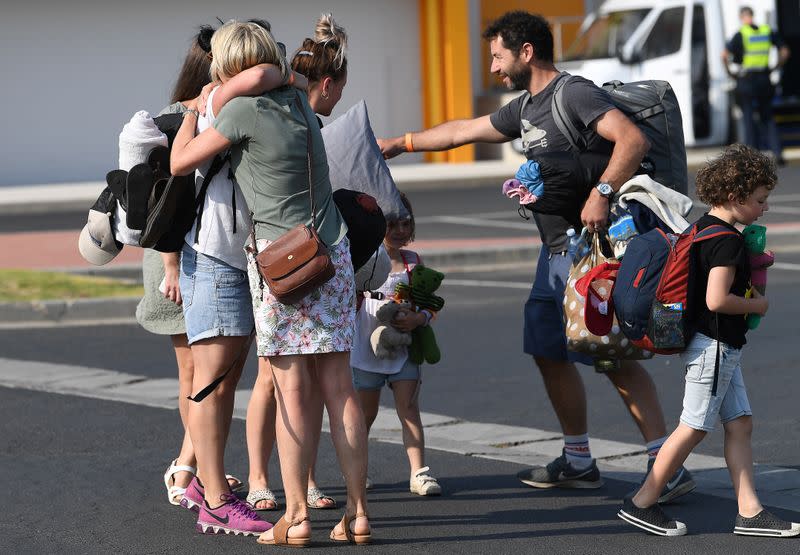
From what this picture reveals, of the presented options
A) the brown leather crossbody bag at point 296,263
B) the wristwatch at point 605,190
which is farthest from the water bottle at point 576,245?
the brown leather crossbody bag at point 296,263

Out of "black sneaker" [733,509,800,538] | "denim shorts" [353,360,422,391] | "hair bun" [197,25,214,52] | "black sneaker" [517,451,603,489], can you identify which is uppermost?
"hair bun" [197,25,214,52]

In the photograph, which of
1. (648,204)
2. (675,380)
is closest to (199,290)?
(648,204)

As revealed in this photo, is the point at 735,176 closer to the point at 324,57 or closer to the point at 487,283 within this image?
the point at 324,57

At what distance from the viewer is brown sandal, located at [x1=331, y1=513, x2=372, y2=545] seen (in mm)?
5188

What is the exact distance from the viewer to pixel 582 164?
5.71 metres

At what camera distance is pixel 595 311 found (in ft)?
17.5

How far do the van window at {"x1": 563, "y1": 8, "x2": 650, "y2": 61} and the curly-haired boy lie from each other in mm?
17674

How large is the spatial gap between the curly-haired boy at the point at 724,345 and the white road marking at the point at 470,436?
0.49 meters

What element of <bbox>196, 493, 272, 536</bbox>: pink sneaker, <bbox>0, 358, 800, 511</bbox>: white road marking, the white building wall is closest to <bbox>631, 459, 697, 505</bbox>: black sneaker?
<bbox>0, 358, 800, 511</bbox>: white road marking

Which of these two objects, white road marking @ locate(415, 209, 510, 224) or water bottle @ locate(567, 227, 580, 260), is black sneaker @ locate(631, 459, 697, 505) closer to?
water bottle @ locate(567, 227, 580, 260)

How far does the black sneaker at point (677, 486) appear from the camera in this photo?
5715mm

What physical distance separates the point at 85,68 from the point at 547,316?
848 inches

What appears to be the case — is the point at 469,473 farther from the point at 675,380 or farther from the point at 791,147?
the point at 791,147

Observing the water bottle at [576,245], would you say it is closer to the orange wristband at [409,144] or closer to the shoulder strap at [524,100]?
the shoulder strap at [524,100]
